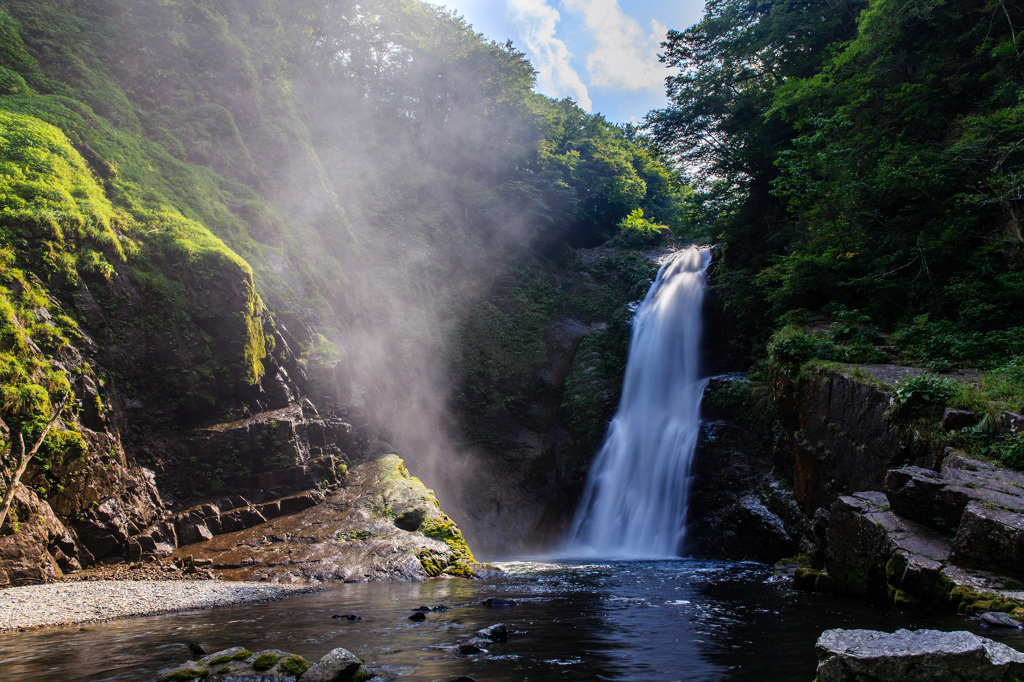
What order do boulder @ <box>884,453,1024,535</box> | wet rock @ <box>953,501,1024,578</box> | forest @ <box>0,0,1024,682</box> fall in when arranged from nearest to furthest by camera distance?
1. wet rock @ <box>953,501,1024,578</box>
2. boulder @ <box>884,453,1024,535</box>
3. forest @ <box>0,0,1024,682</box>

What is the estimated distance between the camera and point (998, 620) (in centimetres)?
614

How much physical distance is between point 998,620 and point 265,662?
26.4 feet

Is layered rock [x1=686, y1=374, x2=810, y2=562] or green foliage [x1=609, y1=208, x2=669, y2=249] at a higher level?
green foliage [x1=609, y1=208, x2=669, y2=249]

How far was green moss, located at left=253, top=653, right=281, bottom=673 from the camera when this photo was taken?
18.6 feet

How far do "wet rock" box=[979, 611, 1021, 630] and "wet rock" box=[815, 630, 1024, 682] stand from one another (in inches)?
107

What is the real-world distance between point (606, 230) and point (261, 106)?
926 inches

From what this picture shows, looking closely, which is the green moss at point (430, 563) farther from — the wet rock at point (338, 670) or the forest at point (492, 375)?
the wet rock at point (338, 670)

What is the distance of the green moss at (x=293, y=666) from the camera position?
222 inches

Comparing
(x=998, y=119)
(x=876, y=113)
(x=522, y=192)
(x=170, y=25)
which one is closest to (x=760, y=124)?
(x=876, y=113)

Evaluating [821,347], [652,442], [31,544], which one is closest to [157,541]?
[31,544]

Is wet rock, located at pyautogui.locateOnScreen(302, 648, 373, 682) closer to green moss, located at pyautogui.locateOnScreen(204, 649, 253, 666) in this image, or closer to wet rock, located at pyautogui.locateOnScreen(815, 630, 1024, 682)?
green moss, located at pyautogui.locateOnScreen(204, 649, 253, 666)

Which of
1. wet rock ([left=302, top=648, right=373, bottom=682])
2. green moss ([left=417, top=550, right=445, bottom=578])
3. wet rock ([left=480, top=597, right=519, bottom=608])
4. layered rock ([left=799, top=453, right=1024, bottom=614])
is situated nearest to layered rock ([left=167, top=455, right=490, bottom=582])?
green moss ([left=417, top=550, right=445, bottom=578])

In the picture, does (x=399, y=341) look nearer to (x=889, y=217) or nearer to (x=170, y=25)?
(x=170, y=25)

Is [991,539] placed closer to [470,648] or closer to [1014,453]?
[1014,453]
